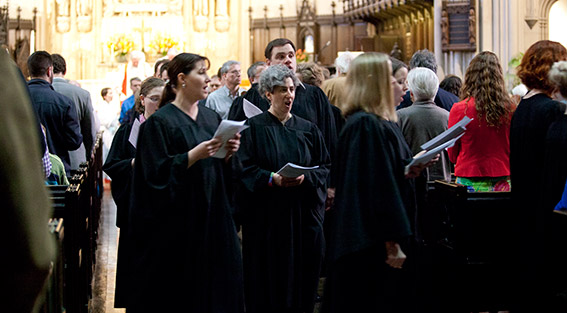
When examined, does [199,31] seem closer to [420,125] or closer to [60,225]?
[420,125]

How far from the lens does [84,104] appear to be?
778 centimetres

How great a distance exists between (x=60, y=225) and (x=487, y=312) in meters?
3.56

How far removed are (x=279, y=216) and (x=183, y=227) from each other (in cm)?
94

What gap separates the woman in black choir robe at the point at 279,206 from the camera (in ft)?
14.7

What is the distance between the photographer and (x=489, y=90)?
15.4 feet

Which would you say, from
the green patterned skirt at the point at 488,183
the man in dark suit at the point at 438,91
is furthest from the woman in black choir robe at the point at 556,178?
the man in dark suit at the point at 438,91

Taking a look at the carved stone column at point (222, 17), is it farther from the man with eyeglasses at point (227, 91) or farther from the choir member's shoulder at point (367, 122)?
the choir member's shoulder at point (367, 122)

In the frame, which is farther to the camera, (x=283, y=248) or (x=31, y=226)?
(x=283, y=248)

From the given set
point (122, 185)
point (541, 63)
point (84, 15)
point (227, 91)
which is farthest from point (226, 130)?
point (84, 15)

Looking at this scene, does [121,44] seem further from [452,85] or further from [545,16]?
[452,85]

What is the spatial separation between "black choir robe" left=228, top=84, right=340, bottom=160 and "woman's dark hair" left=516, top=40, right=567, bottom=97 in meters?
1.43

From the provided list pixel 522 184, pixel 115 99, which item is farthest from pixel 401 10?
pixel 522 184

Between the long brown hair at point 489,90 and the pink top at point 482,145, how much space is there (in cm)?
5

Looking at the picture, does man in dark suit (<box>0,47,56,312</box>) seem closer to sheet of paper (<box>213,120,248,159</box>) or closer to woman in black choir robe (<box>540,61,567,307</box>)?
sheet of paper (<box>213,120,248,159</box>)
